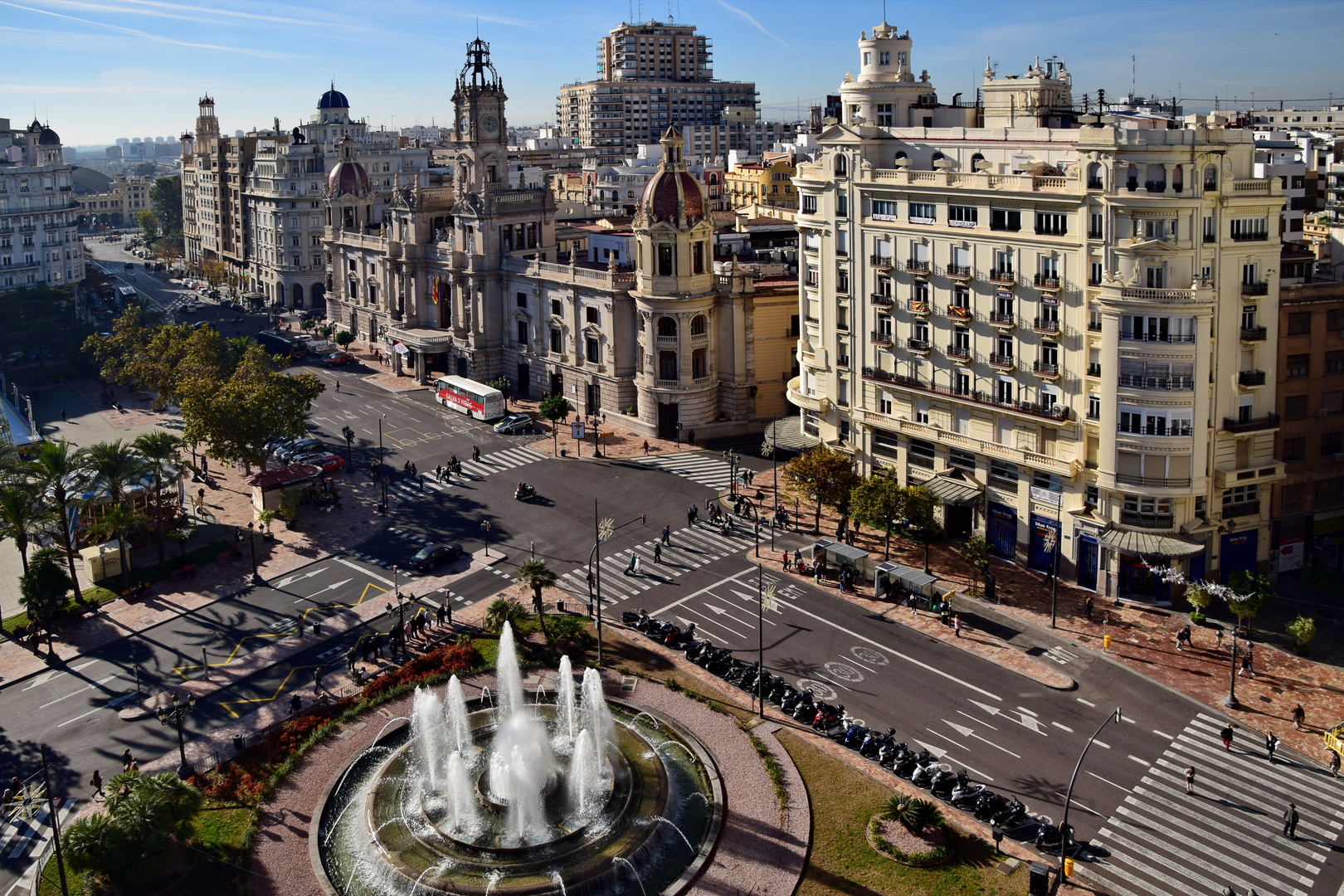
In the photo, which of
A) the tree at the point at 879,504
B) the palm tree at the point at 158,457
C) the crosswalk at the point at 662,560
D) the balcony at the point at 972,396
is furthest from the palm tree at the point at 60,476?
the balcony at the point at 972,396

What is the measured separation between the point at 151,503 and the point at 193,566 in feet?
32.0

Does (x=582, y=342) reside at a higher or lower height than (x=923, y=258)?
lower

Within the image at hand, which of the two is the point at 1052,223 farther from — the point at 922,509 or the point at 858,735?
the point at 858,735

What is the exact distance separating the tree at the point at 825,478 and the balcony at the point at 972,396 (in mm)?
7145

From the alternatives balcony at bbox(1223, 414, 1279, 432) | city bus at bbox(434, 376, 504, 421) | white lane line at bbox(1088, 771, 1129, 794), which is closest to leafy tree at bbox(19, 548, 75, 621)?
city bus at bbox(434, 376, 504, 421)

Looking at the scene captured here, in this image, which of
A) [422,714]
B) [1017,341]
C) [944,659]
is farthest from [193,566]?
[1017,341]

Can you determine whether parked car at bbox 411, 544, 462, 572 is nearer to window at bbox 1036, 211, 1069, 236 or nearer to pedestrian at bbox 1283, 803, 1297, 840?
window at bbox 1036, 211, 1069, 236

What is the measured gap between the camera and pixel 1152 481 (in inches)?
2766

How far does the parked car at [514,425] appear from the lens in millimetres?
113438

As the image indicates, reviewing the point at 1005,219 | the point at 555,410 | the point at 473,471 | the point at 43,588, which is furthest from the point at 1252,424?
the point at 43,588

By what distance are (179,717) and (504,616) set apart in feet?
61.7

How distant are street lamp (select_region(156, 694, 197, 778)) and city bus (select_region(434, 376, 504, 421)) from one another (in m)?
56.2

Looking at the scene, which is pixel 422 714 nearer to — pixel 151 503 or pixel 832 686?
pixel 832 686

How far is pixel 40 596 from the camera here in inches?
2869
